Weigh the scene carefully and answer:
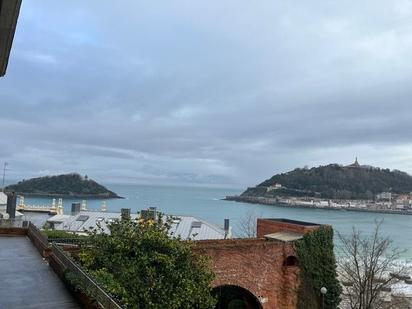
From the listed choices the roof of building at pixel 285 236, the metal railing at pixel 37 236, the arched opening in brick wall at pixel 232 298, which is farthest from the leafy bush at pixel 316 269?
the metal railing at pixel 37 236

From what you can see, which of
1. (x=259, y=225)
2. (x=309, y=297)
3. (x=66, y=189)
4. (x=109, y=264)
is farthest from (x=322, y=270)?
(x=66, y=189)

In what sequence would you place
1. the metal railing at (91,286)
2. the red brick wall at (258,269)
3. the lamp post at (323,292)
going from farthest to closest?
the lamp post at (323,292)
the red brick wall at (258,269)
the metal railing at (91,286)

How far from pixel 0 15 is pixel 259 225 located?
21.1 meters

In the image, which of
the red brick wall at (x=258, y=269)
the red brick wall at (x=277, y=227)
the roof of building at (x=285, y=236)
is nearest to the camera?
the red brick wall at (x=258, y=269)

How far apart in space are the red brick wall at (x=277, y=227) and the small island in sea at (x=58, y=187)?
14213cm

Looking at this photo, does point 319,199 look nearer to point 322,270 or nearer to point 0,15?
point 322,270

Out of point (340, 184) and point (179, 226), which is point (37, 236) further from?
point (340, 184)

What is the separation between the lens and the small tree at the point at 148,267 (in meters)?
11.3

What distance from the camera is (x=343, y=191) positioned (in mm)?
146875

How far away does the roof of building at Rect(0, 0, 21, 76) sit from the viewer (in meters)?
3.52

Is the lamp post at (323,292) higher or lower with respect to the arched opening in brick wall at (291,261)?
lower

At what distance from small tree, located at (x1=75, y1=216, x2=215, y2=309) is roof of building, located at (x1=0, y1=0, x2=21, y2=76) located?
22.7 feet

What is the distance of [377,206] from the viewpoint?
136 metres

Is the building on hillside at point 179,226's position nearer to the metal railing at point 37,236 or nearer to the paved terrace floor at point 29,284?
the metal railing at point 37,236
